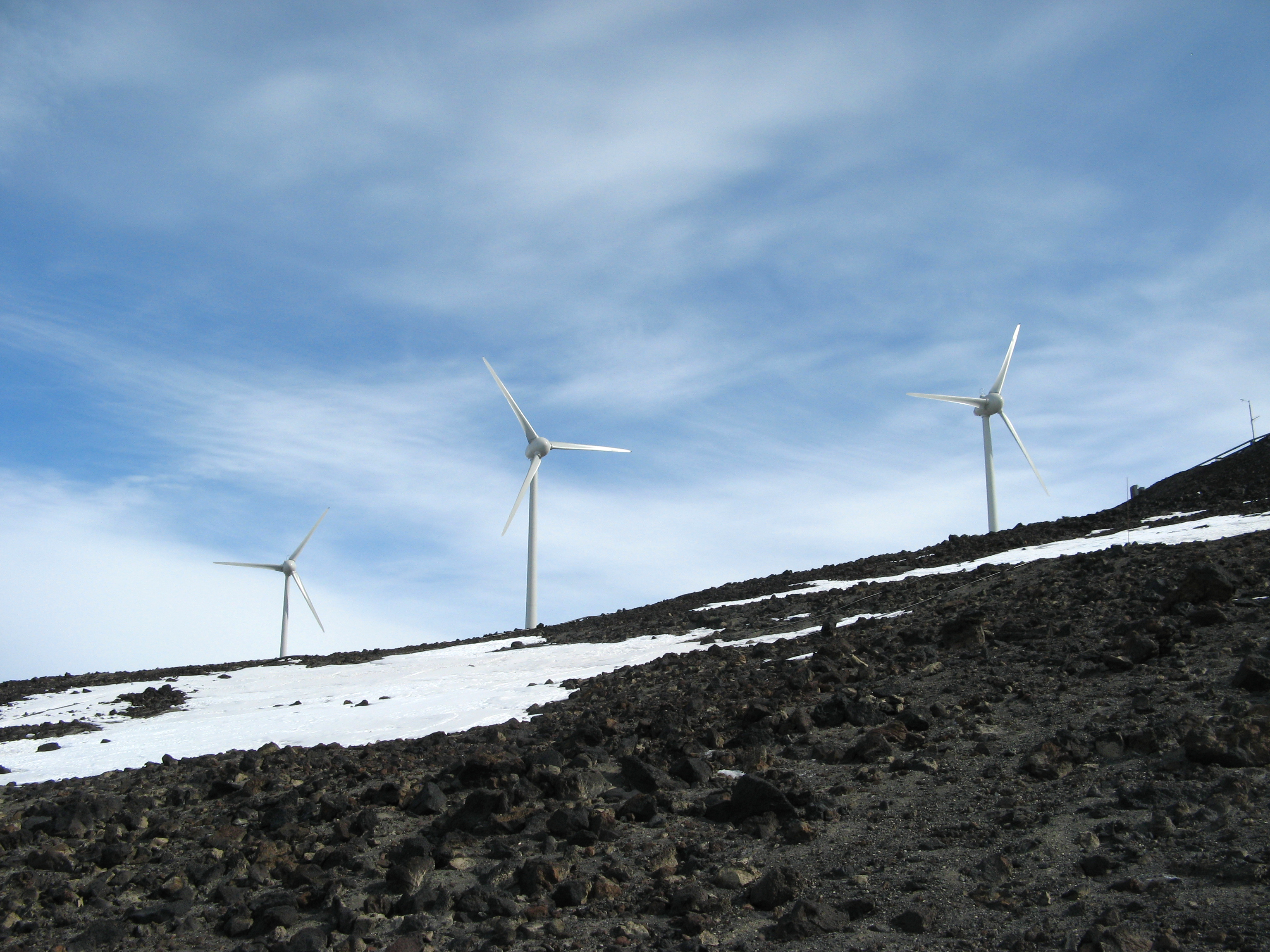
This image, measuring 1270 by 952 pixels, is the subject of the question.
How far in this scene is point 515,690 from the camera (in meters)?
20.2

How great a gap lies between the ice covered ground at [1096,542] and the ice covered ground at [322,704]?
555cm

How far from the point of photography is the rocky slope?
302 inches

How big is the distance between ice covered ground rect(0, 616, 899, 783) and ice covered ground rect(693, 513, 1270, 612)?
18.2 feet

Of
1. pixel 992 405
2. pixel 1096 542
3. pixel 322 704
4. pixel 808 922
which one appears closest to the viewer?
pixel 808 922

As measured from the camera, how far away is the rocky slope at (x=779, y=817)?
7680mm

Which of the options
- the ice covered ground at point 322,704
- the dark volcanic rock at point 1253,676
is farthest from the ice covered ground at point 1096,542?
the dark volcanic rock at point 1253,676

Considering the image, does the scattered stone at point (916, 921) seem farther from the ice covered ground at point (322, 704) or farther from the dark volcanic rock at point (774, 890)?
the ice covered ground at point (322, 704)

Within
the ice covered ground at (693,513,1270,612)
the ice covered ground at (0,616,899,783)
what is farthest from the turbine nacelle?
the ice covered ground at (0,616,899,783)

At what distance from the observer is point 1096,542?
86.2 ft

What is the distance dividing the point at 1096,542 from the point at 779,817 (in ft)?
66.5

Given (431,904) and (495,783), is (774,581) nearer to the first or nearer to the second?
(495,783)

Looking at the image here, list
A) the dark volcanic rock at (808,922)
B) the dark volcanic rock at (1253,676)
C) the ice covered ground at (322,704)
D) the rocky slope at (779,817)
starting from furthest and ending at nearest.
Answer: the ice covered ground at (322,704) → the dark volcanic rock at (1253,676) → the rocky slope at (779,817) → the dark volcanic rock at (808,922)

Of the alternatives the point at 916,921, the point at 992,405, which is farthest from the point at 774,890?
the point at 992,405

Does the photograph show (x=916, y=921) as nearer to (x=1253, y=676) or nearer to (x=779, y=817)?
(x=779, y=817)
